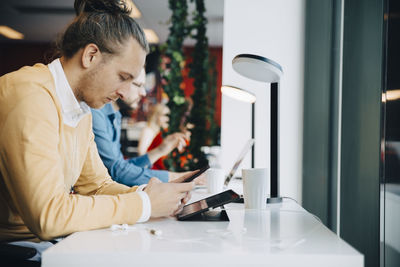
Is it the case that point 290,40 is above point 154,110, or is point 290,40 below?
above

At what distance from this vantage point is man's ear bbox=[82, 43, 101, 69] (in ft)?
3.86

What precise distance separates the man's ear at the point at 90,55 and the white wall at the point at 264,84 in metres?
1.83

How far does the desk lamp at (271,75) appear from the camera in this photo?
1384 mm

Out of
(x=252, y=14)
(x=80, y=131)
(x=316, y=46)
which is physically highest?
(x=252, y=14)

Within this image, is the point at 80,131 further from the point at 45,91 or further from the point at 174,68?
the point at 174,68

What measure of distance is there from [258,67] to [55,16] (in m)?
4.40

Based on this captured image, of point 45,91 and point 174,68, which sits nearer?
point 45,91

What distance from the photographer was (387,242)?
1.50 meters

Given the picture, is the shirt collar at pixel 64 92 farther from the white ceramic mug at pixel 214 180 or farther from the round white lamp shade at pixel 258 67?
the white ceramic mug at pixel 214 180

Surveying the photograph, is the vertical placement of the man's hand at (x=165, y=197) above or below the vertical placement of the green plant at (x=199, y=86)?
below

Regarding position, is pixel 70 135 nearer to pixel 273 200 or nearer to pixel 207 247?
pixel 207 247

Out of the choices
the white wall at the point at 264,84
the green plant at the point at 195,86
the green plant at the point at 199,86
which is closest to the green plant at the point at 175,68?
the green plant at the point at 195,86

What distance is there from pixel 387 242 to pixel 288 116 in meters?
1.43

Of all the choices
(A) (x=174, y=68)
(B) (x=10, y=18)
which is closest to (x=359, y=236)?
(A) (x=174, y=68)
